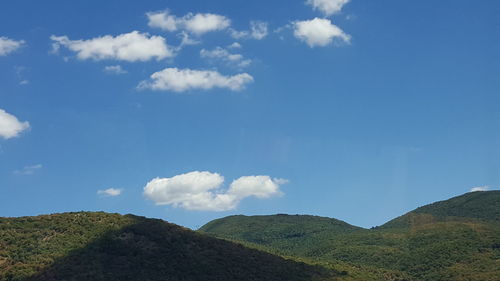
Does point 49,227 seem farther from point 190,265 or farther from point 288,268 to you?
point 288,268

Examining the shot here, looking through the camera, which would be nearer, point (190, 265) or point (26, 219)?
point (190, 265)

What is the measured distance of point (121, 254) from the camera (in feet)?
360

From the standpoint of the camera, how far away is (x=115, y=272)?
101312mm

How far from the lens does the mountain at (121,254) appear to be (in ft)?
325

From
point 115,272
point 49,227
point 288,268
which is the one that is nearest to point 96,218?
point 49,227

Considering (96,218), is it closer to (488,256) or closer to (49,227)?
(49,227)

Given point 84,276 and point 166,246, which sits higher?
point 166,246

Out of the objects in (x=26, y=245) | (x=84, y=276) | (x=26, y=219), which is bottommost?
(x=84, y=276)

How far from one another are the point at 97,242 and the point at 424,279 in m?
124

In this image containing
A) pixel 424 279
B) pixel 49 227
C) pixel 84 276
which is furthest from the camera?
pixel 424 279

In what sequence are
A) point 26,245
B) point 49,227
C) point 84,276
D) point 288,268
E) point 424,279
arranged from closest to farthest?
1. point 84,276
2. point 26,245
3. point 49,227
4. point 288,268
5. point 424,279

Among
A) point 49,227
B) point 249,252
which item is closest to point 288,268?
point 249,252

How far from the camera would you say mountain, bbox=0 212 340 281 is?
99.0 metres

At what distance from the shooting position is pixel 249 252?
13025 cm
